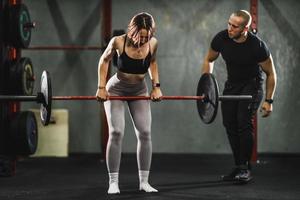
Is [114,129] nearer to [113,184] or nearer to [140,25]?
[113,184]

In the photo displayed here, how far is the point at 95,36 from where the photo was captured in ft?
18.8

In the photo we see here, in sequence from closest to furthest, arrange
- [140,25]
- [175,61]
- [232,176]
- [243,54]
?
[140,25], [243,54], [232,176], [175,61]

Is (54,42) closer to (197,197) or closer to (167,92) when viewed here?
(167,92)

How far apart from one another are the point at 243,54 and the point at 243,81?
8.7 inches

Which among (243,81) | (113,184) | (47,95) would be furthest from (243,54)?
(47,95)

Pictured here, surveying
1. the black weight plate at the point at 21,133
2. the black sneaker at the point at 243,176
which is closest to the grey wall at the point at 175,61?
the black weight plate at the point at 21,133

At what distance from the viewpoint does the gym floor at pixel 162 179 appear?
3707mm

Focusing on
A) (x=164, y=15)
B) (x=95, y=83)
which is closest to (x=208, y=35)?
(x=164, y=15)

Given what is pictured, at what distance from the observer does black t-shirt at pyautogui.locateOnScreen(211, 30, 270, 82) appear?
405 centimetres

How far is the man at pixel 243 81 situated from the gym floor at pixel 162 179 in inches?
11.3

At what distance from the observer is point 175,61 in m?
5.71

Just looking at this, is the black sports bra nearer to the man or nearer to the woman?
the woman

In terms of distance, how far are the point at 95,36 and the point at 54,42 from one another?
45 cm

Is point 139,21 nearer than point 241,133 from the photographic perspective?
Yes
